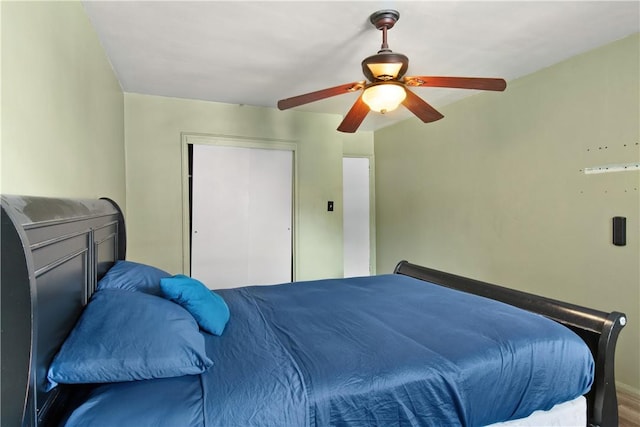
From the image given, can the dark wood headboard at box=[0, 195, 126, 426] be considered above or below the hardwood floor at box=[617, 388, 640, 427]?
above

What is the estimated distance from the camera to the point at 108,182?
258 cm

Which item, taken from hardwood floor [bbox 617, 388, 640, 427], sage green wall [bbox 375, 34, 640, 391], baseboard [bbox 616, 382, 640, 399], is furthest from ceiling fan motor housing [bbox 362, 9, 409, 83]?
baseboard [bbox 616, 382, 640, 399]

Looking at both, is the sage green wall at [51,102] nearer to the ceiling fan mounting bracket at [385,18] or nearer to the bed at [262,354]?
the bed at [262,354]

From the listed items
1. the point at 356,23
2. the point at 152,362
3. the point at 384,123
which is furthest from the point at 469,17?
the point at 384,123

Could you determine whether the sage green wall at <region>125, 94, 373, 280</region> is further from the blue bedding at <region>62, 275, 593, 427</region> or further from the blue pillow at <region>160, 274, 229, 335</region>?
the blue pillow at <region>160, 274, 229, 335</region>

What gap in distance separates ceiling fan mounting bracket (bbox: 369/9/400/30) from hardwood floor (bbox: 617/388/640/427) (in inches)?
105

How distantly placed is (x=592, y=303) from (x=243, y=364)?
8.53ft

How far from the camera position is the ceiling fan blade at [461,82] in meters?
1.97

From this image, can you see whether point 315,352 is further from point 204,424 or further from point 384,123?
point 384,123

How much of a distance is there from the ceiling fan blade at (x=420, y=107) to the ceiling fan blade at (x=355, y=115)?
276 mm

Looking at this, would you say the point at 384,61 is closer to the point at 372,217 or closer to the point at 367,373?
the point at 367,373

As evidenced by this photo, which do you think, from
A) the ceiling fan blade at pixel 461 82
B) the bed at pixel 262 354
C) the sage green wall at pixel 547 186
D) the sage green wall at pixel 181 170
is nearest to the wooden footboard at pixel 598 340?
the bed at pixel 262 354

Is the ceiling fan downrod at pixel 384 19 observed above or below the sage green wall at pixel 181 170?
above

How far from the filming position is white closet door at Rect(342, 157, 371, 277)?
5098 mm
